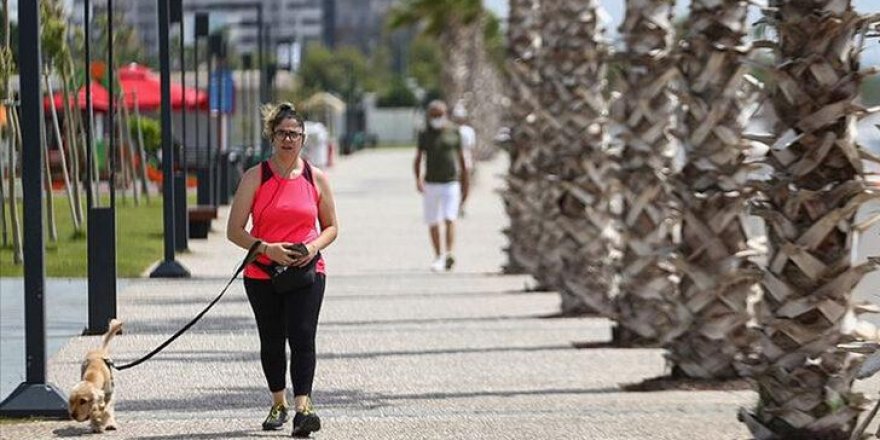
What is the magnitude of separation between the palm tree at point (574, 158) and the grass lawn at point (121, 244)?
337 centimetres

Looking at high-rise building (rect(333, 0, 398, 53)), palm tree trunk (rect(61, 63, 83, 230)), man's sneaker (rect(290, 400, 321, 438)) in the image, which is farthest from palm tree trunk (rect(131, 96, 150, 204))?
high-rise building (rect(333, 0, 398, 53))

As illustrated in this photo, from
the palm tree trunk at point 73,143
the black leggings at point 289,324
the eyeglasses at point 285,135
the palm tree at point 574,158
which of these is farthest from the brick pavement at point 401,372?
the eyeglasses at point 285,135

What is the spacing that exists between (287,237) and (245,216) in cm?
20

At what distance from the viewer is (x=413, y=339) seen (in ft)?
44.0

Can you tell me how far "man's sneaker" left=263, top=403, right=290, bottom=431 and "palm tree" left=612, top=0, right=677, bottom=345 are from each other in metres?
5.00

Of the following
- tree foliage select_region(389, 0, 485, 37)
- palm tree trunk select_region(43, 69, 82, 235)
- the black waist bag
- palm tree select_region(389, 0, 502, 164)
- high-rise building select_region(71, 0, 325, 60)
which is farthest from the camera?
tree foliage select_region(389, 0, 485, 37)

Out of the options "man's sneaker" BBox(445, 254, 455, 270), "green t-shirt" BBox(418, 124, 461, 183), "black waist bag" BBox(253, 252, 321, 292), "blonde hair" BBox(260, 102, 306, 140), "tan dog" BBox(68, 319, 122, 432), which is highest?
"blonde hair" BBox(260, 102, 306, 140)

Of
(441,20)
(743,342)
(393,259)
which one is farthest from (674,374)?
(441,20)

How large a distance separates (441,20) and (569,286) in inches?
2111

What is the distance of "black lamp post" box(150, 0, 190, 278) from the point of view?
1377 cm

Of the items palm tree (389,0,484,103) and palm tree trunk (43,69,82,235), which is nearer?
palm tree trunk (43,69,82,235)

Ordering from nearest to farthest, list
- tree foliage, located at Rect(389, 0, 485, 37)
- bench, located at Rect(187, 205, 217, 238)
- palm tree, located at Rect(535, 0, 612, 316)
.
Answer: palm tree, located at Rect(535, 0, 612, 316)
bench, located at Rect(187, 205, 217, 238)
tree foliage, located at Rect(389, 0, 485, 37)

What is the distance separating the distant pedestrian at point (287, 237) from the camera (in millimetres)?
8586

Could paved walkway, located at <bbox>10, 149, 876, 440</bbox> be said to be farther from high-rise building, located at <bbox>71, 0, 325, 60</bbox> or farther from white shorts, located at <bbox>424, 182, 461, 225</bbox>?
high-rise building, located at <bbox>71, 0, 325, 60</bbox>
